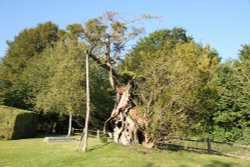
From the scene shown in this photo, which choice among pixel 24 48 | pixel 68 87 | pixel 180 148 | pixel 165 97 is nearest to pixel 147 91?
pixel 165 97

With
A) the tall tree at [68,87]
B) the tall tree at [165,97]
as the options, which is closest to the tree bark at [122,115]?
the tall tree at [165,97]

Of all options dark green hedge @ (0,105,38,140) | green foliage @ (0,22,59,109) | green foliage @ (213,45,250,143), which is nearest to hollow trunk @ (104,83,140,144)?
dark green hedge @ (0,105,38,140)

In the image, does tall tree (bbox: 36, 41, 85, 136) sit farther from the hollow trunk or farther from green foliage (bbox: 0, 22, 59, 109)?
green foliage (bbox: 0, 22, 59, 109)

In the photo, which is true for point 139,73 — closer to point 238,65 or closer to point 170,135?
point 170,135

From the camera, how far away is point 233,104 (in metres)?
26.7

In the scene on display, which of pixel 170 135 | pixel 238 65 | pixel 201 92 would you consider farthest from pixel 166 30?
pixel 170 135

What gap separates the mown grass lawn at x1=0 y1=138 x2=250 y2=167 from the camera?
1198 centimetres

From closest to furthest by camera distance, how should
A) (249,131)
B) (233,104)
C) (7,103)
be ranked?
(249,131)
(233,104)
(7,103)

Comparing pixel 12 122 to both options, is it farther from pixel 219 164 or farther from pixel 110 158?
pixel 219 164

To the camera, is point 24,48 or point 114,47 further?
point 24,48

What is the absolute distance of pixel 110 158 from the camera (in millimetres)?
12875

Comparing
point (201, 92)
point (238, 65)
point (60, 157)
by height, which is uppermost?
point (238, 65)

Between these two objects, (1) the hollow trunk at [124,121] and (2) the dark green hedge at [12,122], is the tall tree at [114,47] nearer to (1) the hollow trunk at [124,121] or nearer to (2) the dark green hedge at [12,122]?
(1) the hollow trunk at [124,121]

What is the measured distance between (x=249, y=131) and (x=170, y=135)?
476 inches
